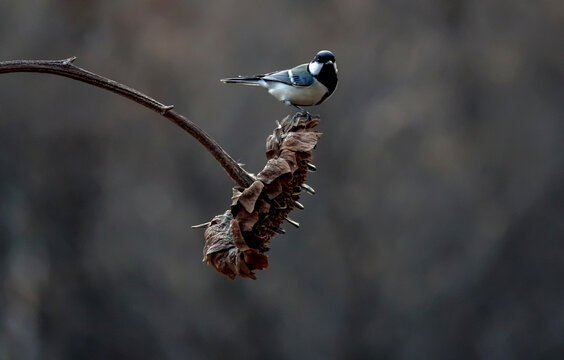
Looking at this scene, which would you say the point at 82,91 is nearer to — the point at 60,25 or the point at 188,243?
the point at 60,25

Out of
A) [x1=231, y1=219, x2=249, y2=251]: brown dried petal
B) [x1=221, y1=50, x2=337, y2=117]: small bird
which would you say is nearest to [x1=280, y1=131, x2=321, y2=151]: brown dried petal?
[x1=231, y1=219, x2=249, y2=251]: brown dried petal

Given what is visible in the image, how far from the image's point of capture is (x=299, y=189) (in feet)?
2.62

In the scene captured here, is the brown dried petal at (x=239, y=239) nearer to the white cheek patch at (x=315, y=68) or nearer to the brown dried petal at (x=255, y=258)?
the brown dried petal at (x=255, y=258)

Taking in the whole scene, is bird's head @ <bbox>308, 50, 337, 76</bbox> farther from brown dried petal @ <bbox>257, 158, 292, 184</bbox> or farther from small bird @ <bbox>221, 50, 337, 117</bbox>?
brown dried petal @ <bbox>257, 158, 292, 184</bbox>

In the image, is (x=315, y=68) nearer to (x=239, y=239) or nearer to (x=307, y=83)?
(x=307, y=83)

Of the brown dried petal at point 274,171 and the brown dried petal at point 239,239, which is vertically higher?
the brown dried petal at point 274,171

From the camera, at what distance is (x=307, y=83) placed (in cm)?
108

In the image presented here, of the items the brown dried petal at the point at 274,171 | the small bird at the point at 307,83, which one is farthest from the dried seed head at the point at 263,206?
the small bird at the point at 307,83

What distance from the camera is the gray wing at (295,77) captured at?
1.08 m

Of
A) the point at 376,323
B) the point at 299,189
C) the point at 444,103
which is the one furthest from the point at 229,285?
the point at 299,189

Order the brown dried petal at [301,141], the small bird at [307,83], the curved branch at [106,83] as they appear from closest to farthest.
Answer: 1. the curved branch at [106,83]
2. the brown dried petal at [301,141]
3. the small bird at [307,83]

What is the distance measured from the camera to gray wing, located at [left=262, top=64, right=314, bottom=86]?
42.5 inches

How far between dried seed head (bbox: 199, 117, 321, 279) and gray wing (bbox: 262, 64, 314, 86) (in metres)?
→ 0.28

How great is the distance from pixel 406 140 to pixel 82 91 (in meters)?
1.22
